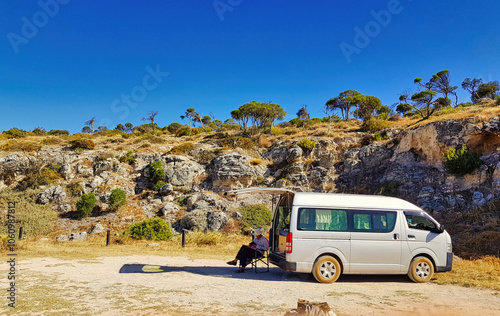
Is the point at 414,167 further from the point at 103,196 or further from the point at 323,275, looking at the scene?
the point at 103,196

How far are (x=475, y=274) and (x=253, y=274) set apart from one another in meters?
6.63

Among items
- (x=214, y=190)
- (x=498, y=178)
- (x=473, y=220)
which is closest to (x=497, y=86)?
(x=498, y=178)

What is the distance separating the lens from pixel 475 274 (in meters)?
9.30

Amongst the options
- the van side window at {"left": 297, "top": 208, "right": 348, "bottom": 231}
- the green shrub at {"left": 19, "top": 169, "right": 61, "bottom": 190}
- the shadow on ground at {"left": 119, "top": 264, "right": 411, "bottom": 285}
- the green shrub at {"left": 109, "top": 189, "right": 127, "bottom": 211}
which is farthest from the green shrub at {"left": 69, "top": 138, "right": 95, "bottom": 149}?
the van side window at {"left": 297, "top": 208, "right": 348, "bottom": 231}

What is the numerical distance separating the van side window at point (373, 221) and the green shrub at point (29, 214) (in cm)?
2114

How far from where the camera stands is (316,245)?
27.3ft

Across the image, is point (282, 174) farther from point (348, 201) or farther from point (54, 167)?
point (54, 167)

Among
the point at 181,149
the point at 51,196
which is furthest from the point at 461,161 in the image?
the point at 51,196

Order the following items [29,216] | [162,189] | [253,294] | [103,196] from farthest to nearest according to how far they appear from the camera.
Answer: [162,189] → [103,196] → [29,216] → [253,294]

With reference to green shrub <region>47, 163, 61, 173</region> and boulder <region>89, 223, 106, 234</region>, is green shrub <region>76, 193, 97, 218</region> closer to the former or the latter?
boulder <region>89, 223, 106, 234</region>

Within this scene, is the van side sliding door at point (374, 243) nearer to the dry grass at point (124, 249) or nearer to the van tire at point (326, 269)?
the van tire at point (326, 269)

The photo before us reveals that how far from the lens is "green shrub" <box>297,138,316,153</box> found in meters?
32.7

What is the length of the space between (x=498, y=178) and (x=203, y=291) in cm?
2065

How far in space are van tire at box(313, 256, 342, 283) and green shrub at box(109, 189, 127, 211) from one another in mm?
20936
